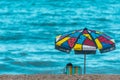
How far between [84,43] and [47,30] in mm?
17097

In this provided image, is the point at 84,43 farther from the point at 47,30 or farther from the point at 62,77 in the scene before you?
the point at 47,30

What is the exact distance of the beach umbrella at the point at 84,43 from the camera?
12.4 m

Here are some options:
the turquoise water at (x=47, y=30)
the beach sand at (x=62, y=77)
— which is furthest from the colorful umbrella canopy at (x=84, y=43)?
the turquoise water at (x=47, y=30)

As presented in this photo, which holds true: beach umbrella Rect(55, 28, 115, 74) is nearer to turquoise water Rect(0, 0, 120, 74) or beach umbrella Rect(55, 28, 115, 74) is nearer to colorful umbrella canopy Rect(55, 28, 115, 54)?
colorful umbrella canopy Rect(55, 28, 115, 54)

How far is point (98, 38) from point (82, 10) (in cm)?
2771

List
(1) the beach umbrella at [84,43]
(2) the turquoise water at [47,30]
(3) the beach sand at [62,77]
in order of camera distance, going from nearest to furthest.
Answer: (3) the beach sand at [62,77] < (1) the beach umbrella at [84,43] < (2) the turquoise water at [47,30]

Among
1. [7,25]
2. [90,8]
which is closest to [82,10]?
[90,8]

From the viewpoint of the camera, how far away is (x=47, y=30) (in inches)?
1161

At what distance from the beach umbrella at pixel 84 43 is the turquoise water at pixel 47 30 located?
4721 millimetres

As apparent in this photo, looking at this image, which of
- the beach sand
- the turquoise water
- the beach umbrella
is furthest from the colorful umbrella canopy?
the turquoise water

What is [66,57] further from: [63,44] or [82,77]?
[82,77]

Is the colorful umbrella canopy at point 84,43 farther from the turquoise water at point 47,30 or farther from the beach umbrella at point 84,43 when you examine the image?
the turquoise water at point 47,30

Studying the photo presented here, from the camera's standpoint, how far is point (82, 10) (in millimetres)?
40250

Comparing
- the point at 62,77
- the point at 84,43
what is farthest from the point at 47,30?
the point at 62,77
